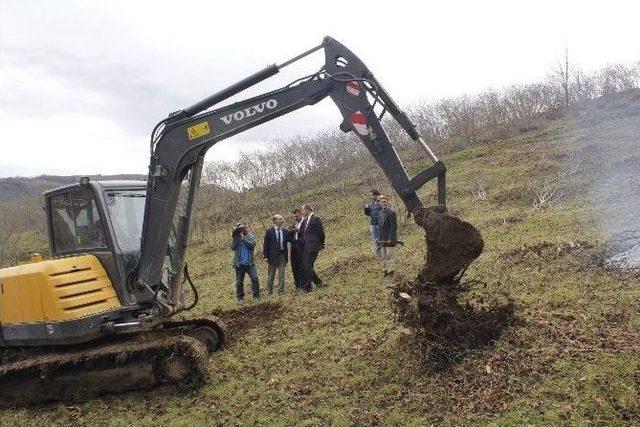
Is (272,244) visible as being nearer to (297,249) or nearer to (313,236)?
(297,249)

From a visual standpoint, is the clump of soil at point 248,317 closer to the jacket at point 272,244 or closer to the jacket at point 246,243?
the jacket at point 246,243

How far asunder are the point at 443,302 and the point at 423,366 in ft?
2.37

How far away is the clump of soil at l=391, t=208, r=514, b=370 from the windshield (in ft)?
12.0

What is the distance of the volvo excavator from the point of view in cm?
682

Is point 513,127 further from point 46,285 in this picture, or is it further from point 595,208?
point 46,285

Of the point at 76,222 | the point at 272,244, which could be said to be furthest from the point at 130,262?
the point at 272,244

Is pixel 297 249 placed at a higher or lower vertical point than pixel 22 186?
lower

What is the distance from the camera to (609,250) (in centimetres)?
977

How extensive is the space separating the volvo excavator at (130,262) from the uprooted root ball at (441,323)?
985 mm

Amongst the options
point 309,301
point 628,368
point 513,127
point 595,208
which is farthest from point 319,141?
point 628,368

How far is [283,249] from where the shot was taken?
42.7 feet

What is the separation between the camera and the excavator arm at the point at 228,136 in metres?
6.68

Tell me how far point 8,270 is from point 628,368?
7.38 metres

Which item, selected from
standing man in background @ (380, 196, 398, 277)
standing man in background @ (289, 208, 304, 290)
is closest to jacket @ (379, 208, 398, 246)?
standing man in background @ (380, 196, 398, 277)
